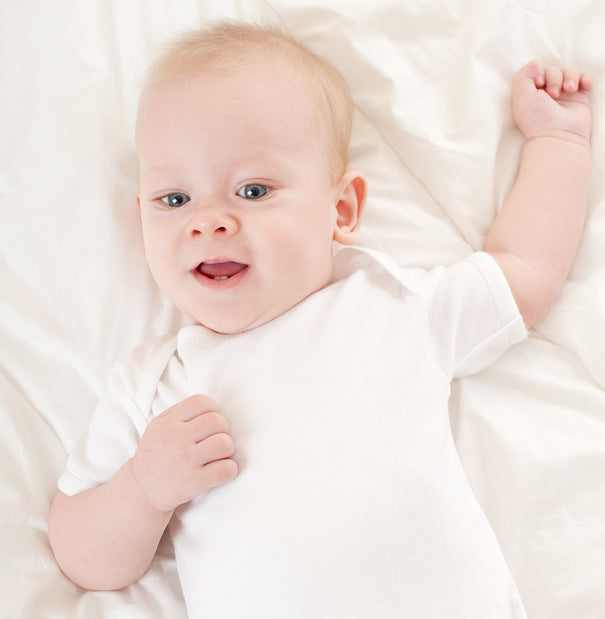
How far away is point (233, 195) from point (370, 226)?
366 millimetres

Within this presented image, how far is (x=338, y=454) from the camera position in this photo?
1.19m

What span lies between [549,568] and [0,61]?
1.34 meters

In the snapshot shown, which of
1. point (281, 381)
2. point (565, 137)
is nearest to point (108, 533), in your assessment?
point (281, 381)

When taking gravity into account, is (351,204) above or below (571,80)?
below

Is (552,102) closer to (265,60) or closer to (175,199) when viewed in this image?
(265,60)

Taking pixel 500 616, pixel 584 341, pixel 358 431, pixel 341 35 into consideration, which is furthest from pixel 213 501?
pixel 341 35

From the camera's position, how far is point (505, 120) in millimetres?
1554

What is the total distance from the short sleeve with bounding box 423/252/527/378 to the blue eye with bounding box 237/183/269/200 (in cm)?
33

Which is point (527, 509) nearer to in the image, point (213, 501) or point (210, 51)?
point (213, 501)

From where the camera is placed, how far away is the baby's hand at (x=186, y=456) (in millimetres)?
1193

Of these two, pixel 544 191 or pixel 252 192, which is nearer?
pixel 252 192

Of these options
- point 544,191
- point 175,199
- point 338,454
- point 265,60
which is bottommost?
point 338,454

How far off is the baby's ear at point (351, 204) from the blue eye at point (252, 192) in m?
0.16

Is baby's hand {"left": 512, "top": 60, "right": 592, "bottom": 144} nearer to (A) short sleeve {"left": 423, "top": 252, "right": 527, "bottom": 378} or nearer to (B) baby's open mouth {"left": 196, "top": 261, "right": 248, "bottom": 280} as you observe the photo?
(A) short sleeve {"left": 423, "top": 252, "right": 527, "bottom": 378}
